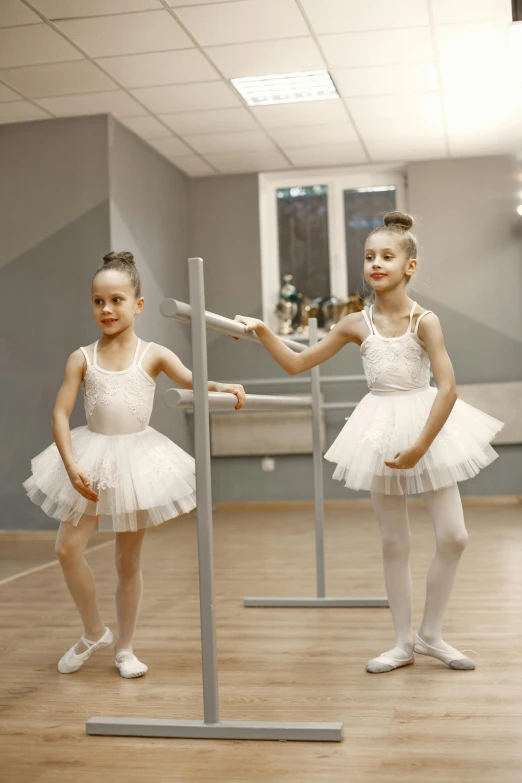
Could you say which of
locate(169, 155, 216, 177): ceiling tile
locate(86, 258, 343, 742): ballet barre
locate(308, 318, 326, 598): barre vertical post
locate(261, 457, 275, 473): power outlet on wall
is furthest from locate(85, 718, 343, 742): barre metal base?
locate(169, 155, 216, 177): ceiling tile

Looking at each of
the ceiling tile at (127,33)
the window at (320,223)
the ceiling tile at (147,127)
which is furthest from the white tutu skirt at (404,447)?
the window at (320,223)

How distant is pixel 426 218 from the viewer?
20.0 feet

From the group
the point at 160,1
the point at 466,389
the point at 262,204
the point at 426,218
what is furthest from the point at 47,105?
the point at 466,389

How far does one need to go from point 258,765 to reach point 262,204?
5.27 m

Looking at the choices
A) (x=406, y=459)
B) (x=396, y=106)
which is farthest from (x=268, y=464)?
(x=406, y=459)

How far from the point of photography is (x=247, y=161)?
6.04 m

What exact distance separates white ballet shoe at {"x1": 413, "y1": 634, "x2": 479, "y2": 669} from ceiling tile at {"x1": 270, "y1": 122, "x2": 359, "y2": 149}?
3.82 meters

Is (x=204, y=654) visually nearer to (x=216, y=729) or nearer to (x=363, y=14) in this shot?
(x=216, y=729)

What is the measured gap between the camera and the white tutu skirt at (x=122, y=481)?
204 cm

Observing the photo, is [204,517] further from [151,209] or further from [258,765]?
[151,209]

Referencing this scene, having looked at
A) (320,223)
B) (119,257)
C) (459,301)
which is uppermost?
(320,223)

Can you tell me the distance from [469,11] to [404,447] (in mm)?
2449

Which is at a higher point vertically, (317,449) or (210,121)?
(210,121)

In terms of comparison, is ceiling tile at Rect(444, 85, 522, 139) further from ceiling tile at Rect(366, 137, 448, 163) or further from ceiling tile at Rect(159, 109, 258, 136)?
ceiling tile at Rect(159, 109, 258, 136)
